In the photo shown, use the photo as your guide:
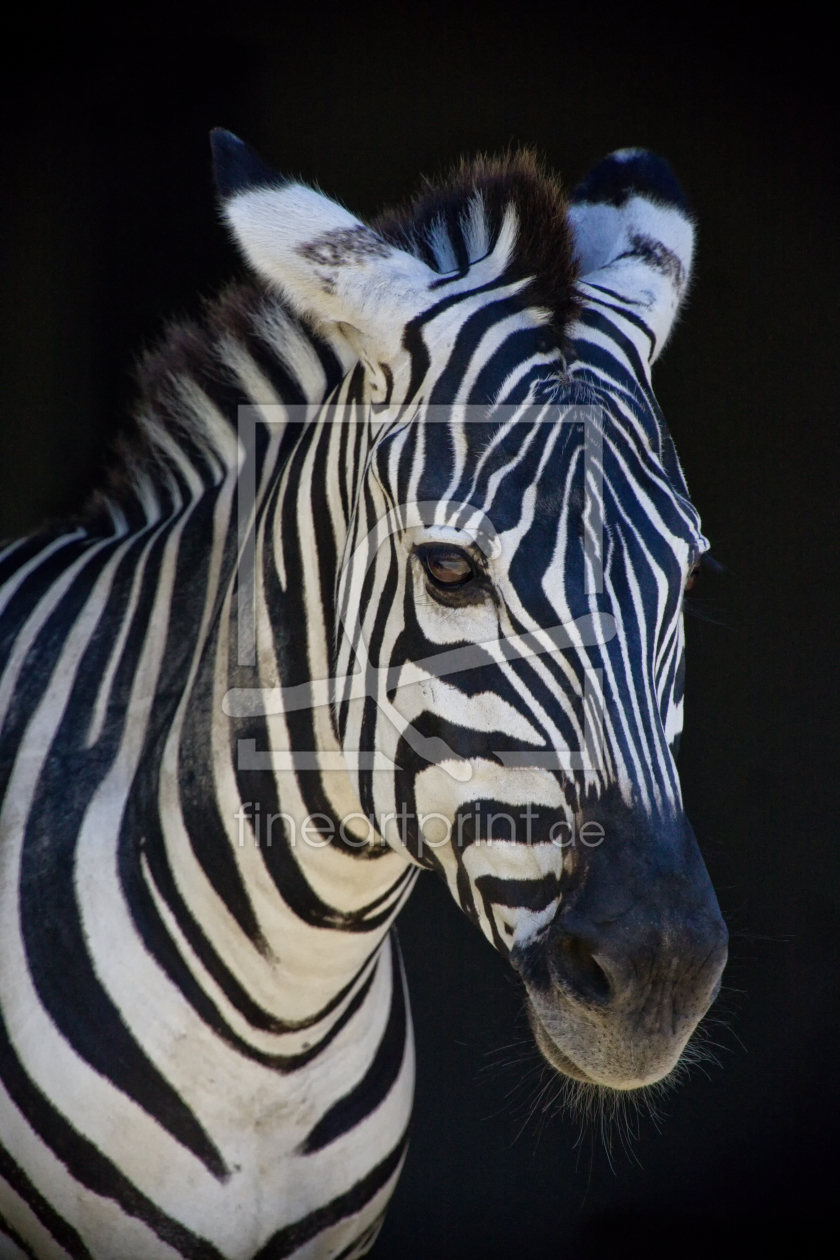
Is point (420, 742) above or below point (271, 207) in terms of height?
below

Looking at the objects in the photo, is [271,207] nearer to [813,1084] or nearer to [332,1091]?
[332,1091]

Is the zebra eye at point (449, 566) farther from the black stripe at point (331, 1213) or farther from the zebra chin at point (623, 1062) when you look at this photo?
the black stripe at point (331, 1213)

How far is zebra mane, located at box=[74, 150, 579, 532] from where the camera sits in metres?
→ 2.13

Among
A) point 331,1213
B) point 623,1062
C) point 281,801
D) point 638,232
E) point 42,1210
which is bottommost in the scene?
point 331,1213

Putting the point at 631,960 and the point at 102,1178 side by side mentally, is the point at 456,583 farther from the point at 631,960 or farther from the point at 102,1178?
the point at 102,1178

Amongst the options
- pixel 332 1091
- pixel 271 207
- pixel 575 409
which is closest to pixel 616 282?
pixel 575 409

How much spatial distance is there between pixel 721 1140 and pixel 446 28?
5.02 metres

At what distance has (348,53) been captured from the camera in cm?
485

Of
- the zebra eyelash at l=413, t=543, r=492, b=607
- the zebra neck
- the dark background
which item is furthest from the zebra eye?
the dark background

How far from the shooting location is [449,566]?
1.88m

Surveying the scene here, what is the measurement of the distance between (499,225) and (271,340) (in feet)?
1.96

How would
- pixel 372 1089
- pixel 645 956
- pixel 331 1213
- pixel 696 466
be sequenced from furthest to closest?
pixel 696 466 < pixel 372 1089 < pixel 331 1213 < pixel 645 956

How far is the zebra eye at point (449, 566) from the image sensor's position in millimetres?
1872

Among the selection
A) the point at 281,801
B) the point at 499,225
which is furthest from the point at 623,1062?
the point at 499,225
